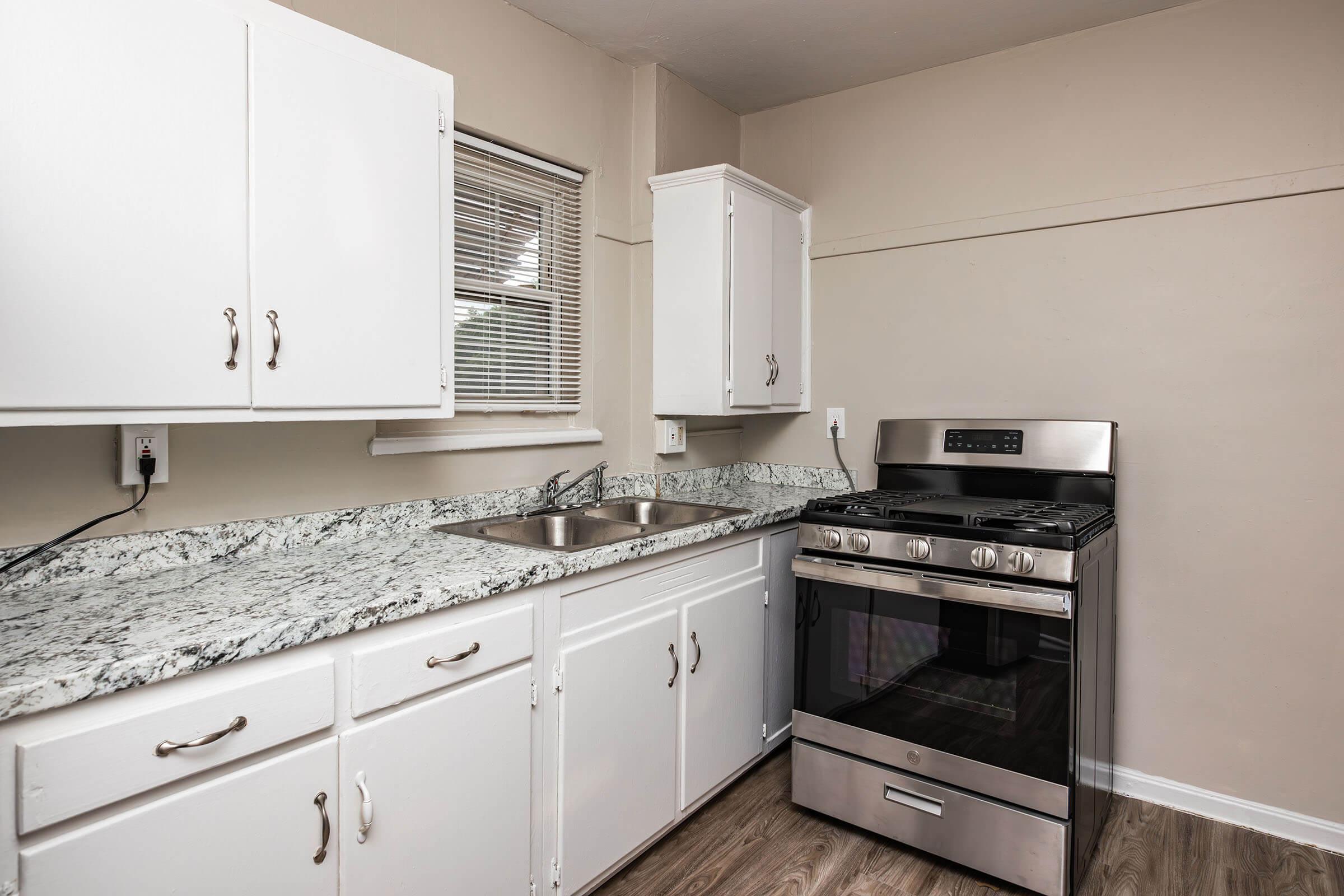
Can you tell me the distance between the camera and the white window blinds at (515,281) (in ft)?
7.57

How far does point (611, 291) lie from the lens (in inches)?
110

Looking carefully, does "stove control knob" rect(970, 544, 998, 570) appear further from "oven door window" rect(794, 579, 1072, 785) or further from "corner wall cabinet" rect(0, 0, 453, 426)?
"corner wall cabinet" rect(0, 0, 453, 426)

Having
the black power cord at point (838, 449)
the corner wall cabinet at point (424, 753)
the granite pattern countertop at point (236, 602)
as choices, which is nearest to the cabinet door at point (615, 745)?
the corner wall cabinet at point (424, 753)

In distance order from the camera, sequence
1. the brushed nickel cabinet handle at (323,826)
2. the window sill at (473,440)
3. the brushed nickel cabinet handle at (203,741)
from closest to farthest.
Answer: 1. the brushed nickel cabinet handle at (203,741)
2. the brushed nickel cabinet handle at (323,826)
3. the window sill at (473,440)

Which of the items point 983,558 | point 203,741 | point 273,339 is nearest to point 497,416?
point 273,339

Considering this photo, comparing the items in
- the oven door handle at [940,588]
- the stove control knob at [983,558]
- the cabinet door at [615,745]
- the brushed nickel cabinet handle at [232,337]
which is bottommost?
the cabinet door at [615,745]

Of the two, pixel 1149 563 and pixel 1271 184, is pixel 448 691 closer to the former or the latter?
pixel 1149 563

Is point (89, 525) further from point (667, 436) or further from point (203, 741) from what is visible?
point (667, 436)

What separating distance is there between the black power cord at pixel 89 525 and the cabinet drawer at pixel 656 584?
913 millimetres

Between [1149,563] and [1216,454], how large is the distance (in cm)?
41

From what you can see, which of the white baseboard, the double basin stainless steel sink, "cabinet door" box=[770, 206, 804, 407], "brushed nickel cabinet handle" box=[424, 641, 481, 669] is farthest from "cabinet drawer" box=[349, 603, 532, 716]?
the white baseboard

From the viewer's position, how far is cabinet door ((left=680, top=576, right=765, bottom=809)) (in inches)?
85.7

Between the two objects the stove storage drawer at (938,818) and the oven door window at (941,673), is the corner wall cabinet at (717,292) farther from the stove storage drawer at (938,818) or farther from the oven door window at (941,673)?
the stove storage drawer at (938,818)

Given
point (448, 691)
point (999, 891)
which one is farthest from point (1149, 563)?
point (448, 691)
